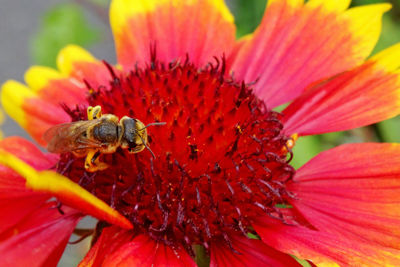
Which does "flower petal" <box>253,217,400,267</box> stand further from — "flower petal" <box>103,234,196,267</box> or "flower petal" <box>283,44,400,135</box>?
"flower petal" <box>283,44,400,135</box>

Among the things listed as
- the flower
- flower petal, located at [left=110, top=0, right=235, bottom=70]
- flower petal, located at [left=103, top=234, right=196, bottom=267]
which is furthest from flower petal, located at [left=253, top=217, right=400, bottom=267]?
flower petal, located at [left=110, top=0, right=235, bottom=70]

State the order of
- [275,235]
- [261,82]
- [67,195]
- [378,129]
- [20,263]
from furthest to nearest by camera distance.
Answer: [378,129]
[261,82]
[275,235]
[20,263]
[67,195]

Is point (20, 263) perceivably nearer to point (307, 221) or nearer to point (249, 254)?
point (249, 254)

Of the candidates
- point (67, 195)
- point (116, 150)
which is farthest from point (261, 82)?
point (67, 195)

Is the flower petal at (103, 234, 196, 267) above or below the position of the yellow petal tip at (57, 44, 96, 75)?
below

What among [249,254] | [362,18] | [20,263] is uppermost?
[362,18]

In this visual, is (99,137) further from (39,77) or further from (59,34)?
(59,34)
